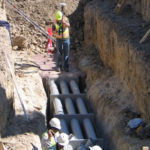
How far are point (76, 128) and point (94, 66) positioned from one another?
3.01 metres

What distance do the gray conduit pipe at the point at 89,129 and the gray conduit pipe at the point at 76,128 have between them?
0.57ft

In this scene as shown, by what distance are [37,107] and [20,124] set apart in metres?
1.43

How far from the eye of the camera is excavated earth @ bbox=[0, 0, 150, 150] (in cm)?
967

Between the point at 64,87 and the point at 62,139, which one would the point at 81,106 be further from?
the point at 62,139

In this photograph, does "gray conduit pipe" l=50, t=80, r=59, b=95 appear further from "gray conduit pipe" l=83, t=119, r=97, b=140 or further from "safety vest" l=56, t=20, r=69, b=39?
"gray conduit pipe" l=83, t=119, r=97, b=140

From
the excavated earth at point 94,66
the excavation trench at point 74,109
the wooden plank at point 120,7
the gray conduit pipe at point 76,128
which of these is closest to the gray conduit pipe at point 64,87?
the excavation trench at point 74,109

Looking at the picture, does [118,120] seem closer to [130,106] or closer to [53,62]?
[130,106]

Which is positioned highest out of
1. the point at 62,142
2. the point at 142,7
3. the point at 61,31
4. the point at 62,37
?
the point at 142,7

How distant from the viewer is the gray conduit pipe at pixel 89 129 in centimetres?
1079

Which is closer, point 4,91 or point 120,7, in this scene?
point 4,91

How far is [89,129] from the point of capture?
36.3 feet

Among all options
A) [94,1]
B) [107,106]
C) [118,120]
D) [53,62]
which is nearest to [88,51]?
[53,62]

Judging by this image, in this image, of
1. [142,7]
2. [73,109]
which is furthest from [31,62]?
[142,7]

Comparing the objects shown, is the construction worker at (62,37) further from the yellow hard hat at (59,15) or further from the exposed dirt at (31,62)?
the exposed dirt at (31,62)
